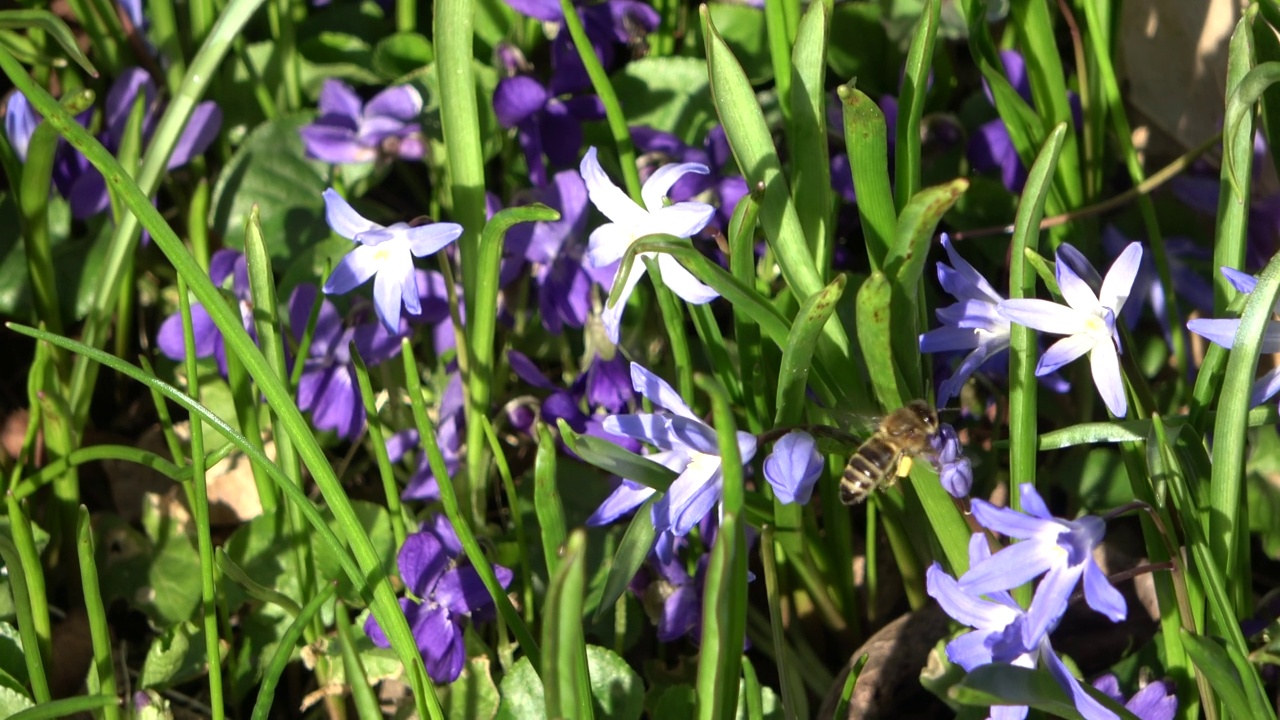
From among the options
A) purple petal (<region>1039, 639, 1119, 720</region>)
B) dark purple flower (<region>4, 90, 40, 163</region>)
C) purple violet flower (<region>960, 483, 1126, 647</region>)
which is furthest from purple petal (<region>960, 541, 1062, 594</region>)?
dark purple flower (<region>4, 90, 40, 163</region>)

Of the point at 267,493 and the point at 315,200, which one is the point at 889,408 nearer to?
the point at 267,493

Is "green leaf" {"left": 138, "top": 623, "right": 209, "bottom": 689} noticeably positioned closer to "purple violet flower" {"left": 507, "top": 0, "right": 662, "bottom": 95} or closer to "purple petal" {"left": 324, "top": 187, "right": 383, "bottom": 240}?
"purple petal" {"left": 324, "top": 187, "right": 383, "bottom": 240}

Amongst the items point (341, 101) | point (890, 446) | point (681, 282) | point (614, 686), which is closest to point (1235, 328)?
point (890, 446)

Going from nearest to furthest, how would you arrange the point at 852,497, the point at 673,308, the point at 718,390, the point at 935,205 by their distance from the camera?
1. the point at 718,390
2. the point at 935,205
3. the point at 852,497
4. the point at 673,308

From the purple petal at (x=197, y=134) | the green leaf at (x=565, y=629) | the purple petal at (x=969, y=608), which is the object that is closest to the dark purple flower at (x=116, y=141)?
the purple petal at (x=197, y=134)

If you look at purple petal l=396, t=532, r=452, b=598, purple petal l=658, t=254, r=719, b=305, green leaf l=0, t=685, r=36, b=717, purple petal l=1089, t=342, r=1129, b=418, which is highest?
purple petal l=658, t=254, r=719, b=305

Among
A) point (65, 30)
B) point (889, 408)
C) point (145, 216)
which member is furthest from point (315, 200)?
point (889, 408)

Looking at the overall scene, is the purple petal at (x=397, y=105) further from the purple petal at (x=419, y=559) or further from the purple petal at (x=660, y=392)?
the purple petal at (x=660, y=392)
